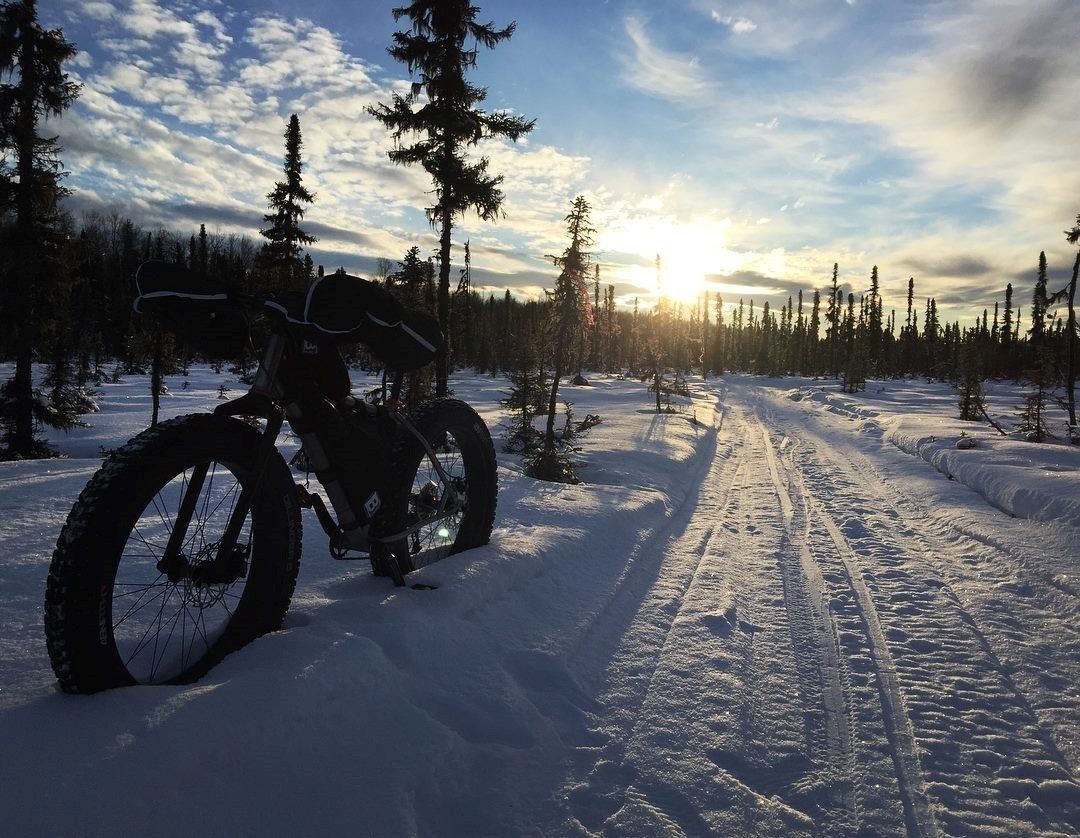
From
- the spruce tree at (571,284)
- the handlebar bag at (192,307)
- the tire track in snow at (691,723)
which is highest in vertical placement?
the spruce tree at (571,284)

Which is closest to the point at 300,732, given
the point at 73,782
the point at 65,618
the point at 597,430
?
the point at 73,782

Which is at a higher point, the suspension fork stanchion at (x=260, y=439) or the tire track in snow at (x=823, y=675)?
the suspension fork stanchion at (x=260, y=439)

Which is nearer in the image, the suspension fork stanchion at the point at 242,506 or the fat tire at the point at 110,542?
the fat tire at the point at 110,542

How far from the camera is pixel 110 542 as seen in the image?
201 centimetres

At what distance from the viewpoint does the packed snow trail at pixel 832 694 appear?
2.32 meters

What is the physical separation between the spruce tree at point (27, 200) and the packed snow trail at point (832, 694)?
66.1 feet

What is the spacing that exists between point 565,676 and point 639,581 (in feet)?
6.03

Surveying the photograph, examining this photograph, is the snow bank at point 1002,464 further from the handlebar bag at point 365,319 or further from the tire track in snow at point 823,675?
the handlebar bag at point 365,319

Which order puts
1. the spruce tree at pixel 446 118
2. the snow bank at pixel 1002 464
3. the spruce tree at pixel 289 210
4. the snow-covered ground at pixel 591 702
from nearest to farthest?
the snow-covered ground at pixel 591 702 < the snow bank at pixel 1002 464 < the spruce tree at pixel 446 118 < the spruce tree at pixel 289 210

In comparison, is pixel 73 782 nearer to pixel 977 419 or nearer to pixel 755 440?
pixel 755 440

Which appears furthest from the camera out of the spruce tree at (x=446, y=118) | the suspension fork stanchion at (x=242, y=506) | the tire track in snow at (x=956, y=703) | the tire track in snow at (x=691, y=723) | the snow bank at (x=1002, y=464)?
the spruce tree at (x=446, y=118)

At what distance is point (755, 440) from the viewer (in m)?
16.6

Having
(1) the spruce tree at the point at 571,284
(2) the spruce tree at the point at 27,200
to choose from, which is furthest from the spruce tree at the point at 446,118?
(2) the spruce tree at the point at 27,200

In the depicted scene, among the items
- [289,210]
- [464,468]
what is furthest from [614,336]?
[464,468]
